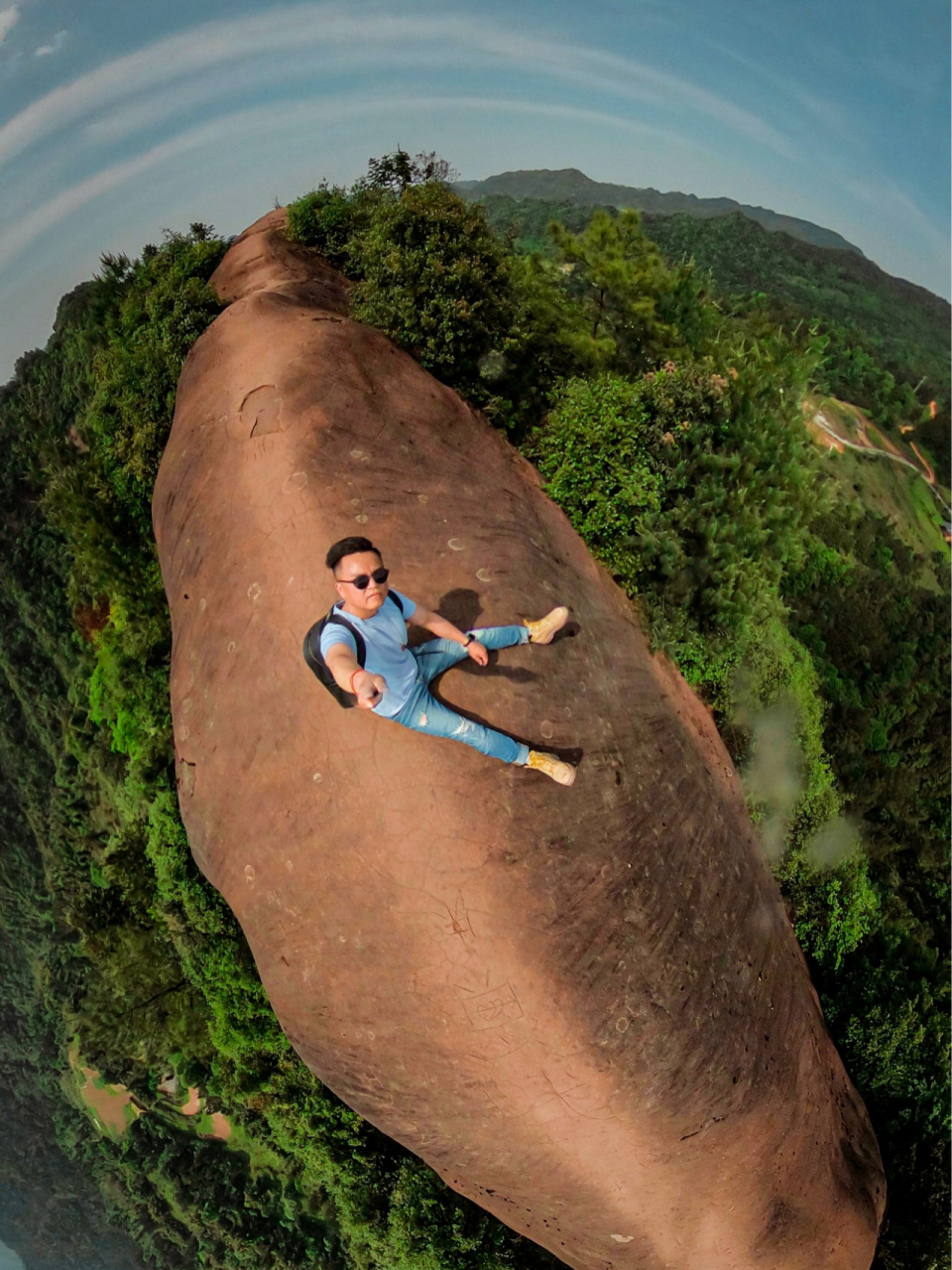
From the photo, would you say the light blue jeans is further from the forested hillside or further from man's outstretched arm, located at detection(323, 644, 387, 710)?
the forested hillside

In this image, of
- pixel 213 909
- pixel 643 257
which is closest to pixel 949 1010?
pixel 213 909

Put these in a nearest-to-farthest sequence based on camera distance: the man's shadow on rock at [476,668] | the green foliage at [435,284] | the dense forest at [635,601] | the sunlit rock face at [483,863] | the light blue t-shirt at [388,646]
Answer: the light blue t-shirt at [388,646]
the sunlit rock face at [483,863]
the man's shadow on rock at [476,668]
the green foliage at [435,284]
the dense forest at [635,601]

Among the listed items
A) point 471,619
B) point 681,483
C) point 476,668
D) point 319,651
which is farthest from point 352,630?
point 681,483

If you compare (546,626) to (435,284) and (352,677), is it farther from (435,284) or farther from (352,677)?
(435,284)

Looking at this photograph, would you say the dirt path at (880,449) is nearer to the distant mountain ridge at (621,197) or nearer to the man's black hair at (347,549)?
the distant mountain ridge at (621,197)

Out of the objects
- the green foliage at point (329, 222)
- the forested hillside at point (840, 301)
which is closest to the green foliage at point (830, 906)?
the green foliage at point (329, 222)

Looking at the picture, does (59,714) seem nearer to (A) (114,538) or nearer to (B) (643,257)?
(A) (114,538)
